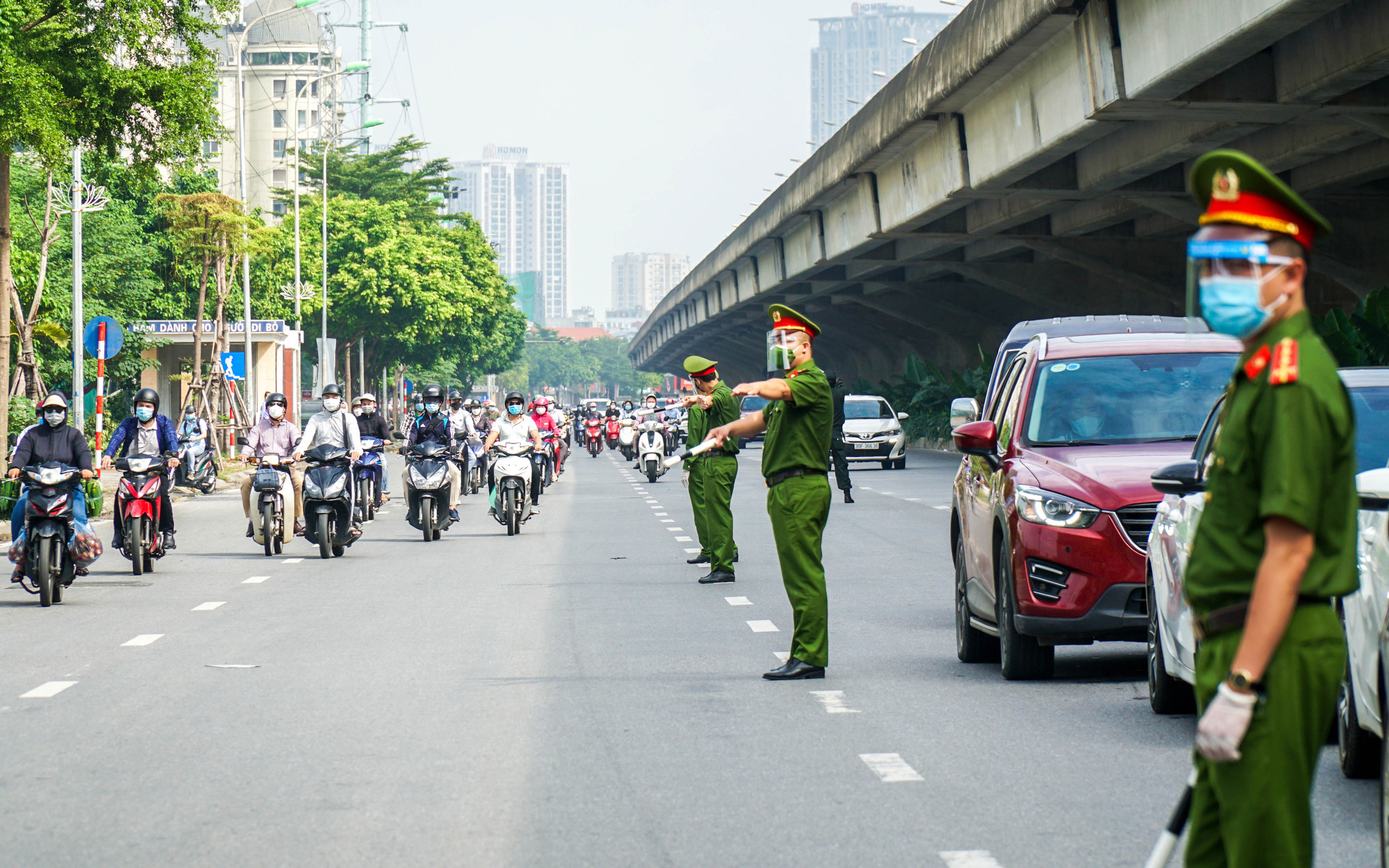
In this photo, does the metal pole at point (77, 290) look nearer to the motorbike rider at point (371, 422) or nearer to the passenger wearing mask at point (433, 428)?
the motorbike rider at point (371, 422)

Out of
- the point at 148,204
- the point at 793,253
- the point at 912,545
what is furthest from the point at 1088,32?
the point at 148,204

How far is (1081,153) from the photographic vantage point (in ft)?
88.8

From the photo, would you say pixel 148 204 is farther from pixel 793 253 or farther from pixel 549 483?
pixel 549 483

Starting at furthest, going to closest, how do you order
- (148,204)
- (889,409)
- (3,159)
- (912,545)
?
(148,204)
(889,409)
(3,159)
(912,545)

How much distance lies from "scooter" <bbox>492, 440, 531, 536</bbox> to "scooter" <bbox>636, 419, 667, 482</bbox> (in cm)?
1324

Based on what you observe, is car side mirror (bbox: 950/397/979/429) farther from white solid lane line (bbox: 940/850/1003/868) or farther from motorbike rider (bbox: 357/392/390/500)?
motorbike rider (bbox: 357/392/390/500)

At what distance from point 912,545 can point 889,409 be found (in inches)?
855

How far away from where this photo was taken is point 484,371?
115 metres

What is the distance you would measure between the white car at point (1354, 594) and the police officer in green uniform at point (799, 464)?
5.27 ft

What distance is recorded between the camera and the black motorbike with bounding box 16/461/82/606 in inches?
543

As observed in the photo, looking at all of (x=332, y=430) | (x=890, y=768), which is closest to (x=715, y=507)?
(x=332, y=430)

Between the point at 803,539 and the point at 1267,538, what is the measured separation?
18.8 feet

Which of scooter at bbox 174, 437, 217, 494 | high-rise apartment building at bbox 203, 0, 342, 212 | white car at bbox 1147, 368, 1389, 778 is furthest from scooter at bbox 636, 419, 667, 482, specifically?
high-rise apartment building at bbox 203, 0, 342, 212

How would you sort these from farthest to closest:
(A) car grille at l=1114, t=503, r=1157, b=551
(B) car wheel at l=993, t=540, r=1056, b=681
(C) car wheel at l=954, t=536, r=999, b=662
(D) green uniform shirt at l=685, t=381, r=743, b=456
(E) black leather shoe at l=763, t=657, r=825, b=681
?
(D) green uniform shirt at l=685, t=381, r=743, b=456
(C) car wheel at l=954, t=536, r=999, b=662
(E) black leather shoe at l=763, t=657, r=825, b=681
(B) car wheel at l=993, t=540, r=1056, b=681
(A) car grille at l=1114, t=503, r=1157, b=551
